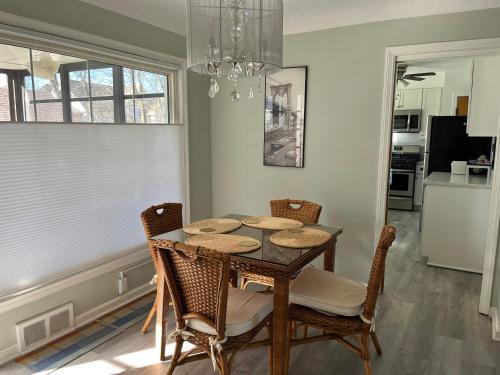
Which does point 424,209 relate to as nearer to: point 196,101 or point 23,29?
point 196,101

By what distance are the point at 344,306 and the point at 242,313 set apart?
55 centimetres

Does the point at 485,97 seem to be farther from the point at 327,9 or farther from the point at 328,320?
the point at 328,320

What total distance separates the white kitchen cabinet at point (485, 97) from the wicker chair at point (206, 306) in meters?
2.88

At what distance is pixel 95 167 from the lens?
2752 millimetres

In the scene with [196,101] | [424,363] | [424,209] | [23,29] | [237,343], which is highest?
[23,29]

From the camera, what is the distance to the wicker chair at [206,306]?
172 cm

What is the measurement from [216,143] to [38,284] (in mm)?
2173

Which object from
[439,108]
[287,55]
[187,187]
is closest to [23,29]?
[187,187]

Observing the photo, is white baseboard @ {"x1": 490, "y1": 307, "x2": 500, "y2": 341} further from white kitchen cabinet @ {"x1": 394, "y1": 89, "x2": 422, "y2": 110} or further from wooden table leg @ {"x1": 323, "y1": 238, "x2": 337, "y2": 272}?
white kitchen cabinet @ {"x1": 394, "y1": 89, "x2": 422, "y2": 110}

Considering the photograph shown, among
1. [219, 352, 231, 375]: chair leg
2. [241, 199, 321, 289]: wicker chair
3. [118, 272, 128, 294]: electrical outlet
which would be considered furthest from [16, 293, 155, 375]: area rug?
[219, 352, 231, 375]: chair leg

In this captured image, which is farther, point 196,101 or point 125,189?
point 196,101

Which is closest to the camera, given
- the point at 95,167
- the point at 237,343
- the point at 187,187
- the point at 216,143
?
the point at 237,343

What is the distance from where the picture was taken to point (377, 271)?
75.3 inches

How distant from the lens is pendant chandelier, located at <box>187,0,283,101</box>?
6.20ft
